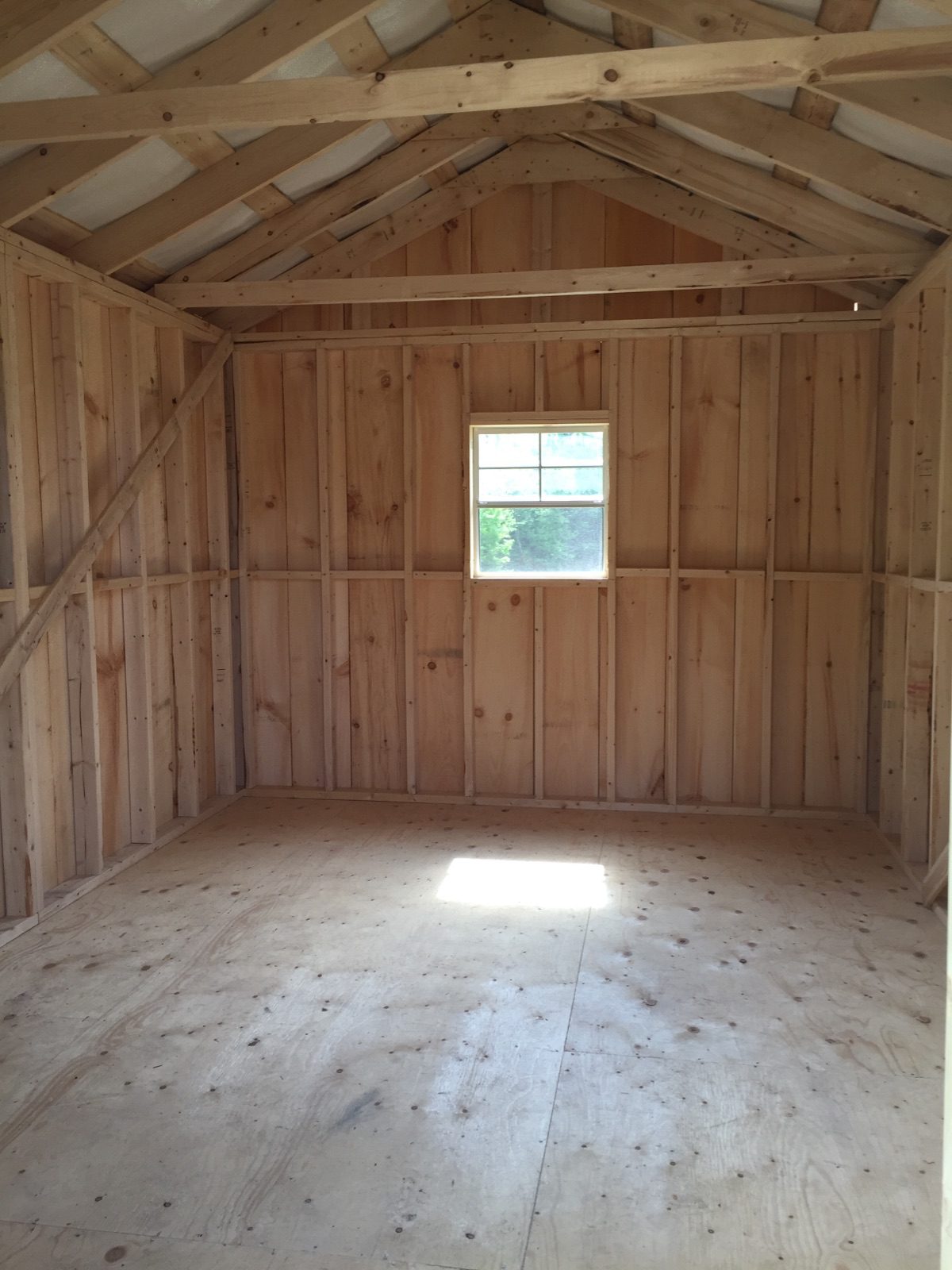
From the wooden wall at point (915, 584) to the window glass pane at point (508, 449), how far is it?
2135 mm

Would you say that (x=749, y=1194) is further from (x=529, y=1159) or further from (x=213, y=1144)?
(x=213, y=1144)

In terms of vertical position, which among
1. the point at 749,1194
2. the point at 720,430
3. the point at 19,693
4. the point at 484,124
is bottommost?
the point at 749,1194

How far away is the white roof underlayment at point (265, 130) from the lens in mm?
3738

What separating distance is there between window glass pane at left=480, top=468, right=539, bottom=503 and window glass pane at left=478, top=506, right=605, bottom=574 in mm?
65

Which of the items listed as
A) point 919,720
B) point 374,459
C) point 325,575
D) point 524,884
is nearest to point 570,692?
point 524,884

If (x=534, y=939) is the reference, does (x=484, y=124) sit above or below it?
above

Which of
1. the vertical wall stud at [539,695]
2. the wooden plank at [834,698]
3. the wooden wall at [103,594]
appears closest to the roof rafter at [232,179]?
the wooden wall at [103,594]

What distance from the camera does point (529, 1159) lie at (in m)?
2.89

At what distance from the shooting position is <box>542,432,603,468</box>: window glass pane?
6.45 meters

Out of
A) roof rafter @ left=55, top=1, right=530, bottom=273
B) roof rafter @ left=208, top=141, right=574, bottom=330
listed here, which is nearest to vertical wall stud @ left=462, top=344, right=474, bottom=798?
roof rafter @ left=208, top=141, right=574, bottom=330

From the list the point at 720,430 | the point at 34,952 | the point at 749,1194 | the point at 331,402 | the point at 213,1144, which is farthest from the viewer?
the point at 331,402

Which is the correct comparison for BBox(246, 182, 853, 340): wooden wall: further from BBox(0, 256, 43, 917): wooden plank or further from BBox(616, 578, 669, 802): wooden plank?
BBox(0, 256, 43, 917): wooden plank

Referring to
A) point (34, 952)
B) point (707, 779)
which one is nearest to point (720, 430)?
point (707, 779)

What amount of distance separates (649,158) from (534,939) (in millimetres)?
4190
